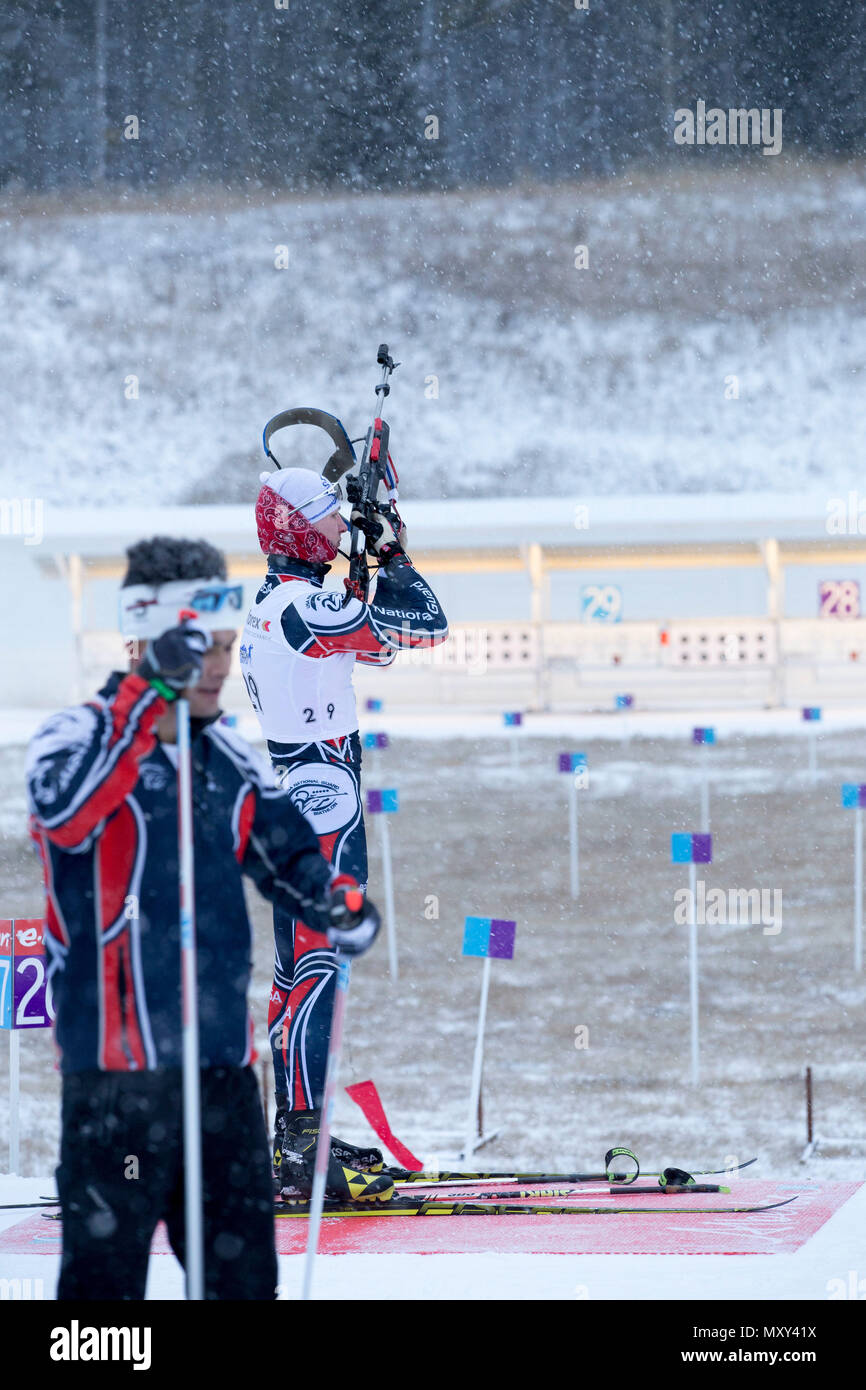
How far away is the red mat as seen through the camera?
10.2 ft

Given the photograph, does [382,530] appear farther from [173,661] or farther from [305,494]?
[173,661]

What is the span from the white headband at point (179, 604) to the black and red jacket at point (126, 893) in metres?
0.12

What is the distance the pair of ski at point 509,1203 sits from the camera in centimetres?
347

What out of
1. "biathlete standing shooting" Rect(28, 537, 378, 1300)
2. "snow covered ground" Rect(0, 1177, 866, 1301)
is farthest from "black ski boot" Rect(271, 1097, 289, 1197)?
"biathlete standing shooting" Rect(28, 537, 378, 1300)

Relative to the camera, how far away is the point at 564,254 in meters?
38.7

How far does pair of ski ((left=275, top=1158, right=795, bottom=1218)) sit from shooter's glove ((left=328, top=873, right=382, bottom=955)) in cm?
153

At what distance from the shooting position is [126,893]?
2.06 metres

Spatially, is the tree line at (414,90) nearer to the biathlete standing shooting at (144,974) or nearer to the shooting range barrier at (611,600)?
the shooting range barrier at (611,600)

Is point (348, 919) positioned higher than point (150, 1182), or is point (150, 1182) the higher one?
point (348, 919)

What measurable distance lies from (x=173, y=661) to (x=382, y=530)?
1.61 metres

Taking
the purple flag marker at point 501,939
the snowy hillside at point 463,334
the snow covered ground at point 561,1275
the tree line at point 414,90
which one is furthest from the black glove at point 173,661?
the tree line at point 414,90

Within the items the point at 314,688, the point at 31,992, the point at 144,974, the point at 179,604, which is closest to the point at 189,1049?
the point at 144,974

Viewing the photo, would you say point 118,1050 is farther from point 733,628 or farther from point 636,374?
point 636,374

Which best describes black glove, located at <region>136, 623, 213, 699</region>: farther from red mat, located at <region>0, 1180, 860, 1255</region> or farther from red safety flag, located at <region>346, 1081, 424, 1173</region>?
red safety flag, located at <region>346, 1081, 424, 1173</region>
